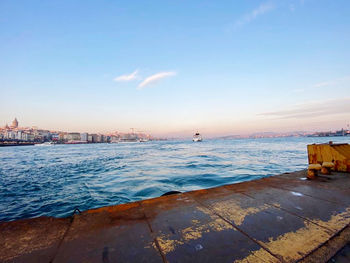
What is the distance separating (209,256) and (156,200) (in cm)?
194

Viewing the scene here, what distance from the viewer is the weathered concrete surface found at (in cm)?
174

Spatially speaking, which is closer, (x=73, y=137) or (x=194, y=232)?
(x=194, y=232)

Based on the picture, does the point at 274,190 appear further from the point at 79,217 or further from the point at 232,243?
the point at 79,217

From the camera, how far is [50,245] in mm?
1966

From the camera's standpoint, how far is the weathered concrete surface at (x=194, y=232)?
5.72 ft

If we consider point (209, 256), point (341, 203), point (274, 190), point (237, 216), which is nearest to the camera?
point (209, 256)

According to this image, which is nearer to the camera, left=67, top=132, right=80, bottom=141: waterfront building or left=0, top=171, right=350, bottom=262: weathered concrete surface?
left=0, top=171, right=350, bottom=262: weathered concrete surface

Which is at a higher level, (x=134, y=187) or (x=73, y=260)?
(x=73, y=260)

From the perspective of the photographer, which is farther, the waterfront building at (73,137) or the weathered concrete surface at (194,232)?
the waterfront building at (73,137)

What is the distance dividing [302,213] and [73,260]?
11.2 feet

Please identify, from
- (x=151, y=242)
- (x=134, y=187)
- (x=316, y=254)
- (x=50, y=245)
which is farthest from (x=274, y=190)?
(x=134, y=187)

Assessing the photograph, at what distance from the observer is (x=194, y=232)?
2.18 meters

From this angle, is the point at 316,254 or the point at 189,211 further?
the point at 189,211

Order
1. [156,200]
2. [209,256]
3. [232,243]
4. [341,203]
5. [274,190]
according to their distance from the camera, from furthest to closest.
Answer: [274,190] → [156,200] → [341,203] → [232,243] → [209,256]
